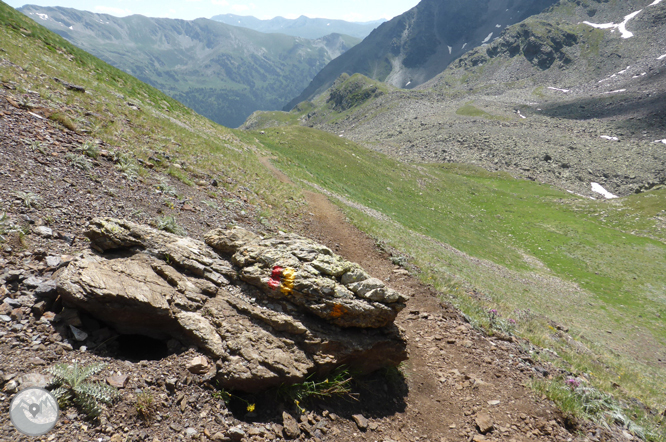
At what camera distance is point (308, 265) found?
9758 millimetres

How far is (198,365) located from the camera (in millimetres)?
7219

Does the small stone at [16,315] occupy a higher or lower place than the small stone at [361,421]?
higher

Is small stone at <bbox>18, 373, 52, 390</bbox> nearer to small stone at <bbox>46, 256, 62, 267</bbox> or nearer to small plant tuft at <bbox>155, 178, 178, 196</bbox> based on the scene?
small stone at <bbox>46, 256, 62, 267</bbox>

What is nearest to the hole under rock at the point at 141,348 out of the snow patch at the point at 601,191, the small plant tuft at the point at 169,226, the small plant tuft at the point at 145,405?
the small plant tuft at the point at 145,405

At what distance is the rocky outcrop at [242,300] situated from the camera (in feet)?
24.2

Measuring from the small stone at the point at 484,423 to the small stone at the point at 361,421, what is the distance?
3.35 meters

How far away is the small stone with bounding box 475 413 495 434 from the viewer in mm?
8586

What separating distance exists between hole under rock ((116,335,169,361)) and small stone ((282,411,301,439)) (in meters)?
3.29

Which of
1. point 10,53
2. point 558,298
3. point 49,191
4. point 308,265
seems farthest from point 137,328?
point 558,298

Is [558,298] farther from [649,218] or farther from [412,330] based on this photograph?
[649,218]

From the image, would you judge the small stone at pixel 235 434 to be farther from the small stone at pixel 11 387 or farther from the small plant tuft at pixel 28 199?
the small plant tuft at pixel 28 199

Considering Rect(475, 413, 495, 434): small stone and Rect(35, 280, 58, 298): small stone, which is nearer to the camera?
Rect(35, 280, 58, 298): small stone

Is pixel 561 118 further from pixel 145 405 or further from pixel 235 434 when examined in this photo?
pixel 145 405

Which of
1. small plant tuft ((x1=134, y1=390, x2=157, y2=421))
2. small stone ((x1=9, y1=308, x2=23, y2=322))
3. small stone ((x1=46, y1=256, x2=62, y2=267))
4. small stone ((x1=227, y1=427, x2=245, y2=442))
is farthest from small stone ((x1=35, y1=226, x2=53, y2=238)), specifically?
small stone ((x1=227, y1=427, x2=245, y2=442))
